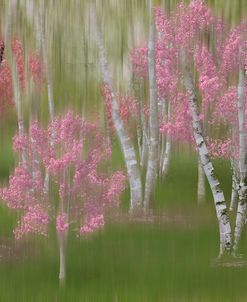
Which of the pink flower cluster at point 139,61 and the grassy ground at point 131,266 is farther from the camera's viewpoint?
the pink flower cluster at point 139,61

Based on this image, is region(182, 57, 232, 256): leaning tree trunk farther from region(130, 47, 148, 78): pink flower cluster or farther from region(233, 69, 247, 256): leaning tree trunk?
region(130, 47, 148, 78): pink flower cluster

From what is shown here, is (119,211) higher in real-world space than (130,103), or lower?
lower

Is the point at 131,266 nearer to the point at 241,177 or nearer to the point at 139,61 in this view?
the point at 241,177

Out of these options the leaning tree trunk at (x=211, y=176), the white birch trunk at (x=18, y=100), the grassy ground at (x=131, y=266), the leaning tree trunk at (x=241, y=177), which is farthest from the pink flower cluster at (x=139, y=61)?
the leaning tree trunk at (x=211, y=176)

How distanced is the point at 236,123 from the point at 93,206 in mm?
8884

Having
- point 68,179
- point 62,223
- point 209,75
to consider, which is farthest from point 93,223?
point 209,75

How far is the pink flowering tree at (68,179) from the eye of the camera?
17.1m

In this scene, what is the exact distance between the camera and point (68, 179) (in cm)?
1762

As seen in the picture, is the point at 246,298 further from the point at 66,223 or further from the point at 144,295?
the point at 66,223

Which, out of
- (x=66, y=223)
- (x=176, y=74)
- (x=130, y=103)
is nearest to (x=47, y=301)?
(x=66, y=223)

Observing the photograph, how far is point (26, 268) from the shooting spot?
62.9 feet

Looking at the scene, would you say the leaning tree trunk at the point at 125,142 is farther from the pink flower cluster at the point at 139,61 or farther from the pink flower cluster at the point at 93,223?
the pink flower cluster at the point at 139,61

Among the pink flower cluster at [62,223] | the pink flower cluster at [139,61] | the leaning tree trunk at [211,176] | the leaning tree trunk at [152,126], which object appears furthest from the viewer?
the pink flower cluster at [139,61]

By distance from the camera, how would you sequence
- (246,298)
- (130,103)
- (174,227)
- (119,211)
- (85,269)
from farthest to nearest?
(130,103), (119,211), (174,227), (85,269), (246,298)
